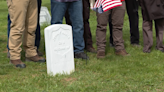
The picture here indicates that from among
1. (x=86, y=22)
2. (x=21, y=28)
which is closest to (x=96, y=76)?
(x=21, y=28)

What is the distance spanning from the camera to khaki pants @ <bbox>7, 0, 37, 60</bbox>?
375 cm

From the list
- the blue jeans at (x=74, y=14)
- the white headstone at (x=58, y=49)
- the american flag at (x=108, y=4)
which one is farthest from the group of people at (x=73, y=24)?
the white headstone at (x=58, y=49)

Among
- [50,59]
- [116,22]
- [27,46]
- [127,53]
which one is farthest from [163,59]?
[27,46]

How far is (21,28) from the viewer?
386cm

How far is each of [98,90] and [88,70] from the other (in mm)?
757

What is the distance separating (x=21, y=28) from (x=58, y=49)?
0.87 meters

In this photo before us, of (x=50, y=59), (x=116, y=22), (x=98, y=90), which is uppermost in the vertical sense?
(x=116, y=22)

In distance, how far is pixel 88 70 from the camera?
367cm

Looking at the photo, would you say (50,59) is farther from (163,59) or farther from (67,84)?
(163,59)

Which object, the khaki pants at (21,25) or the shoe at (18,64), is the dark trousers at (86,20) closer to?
the khaki pants at (21,25)

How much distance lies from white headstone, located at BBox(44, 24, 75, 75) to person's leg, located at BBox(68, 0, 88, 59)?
0.70m

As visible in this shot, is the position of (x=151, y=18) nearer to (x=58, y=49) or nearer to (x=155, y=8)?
(x=155, y=8)

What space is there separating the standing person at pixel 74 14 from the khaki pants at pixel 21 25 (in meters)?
0.36

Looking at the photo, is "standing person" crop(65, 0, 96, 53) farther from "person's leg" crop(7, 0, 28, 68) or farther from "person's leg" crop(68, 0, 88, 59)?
"person's leg" crop(7, 0, 28, 68)
